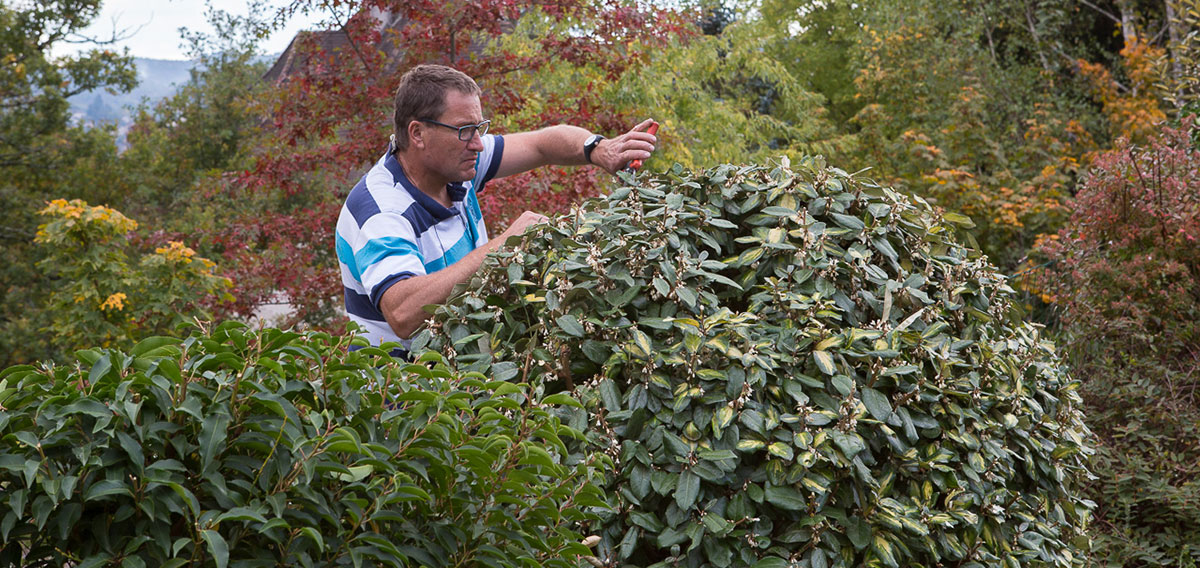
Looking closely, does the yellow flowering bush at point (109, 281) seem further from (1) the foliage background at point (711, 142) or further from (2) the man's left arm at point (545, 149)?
(2) the man's left arm at point (545, 149)

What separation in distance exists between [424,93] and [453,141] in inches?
6.9

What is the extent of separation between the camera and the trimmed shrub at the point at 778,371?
211 centimetres

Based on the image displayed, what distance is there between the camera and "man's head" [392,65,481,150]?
9.66 ft

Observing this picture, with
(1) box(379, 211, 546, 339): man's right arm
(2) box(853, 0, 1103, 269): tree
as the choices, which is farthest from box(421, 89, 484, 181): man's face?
(2) box(853, 0, 1103, 269): tree

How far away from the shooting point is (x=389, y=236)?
2.77 metres

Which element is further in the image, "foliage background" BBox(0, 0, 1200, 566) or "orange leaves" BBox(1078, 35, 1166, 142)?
"orange leaves" BBox(1078, 35, 1166, 142)

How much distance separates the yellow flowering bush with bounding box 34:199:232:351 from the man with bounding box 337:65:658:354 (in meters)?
5.59

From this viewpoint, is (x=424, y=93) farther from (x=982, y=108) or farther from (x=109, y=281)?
(x=982, y=108)

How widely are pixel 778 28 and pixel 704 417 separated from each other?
17428 mm

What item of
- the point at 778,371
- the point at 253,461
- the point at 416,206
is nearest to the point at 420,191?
the point at 416,206

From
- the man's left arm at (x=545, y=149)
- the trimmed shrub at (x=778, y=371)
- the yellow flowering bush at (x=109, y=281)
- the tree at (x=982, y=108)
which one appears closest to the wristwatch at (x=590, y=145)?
the man's left arm at (x=545, y=149)

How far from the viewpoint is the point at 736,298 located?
2465 mm

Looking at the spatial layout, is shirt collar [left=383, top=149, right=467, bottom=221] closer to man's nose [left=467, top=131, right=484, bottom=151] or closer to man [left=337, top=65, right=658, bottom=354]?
man [left=337, top=65, right=658, bottom=354]

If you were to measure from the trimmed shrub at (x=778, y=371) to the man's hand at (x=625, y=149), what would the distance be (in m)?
0.51
